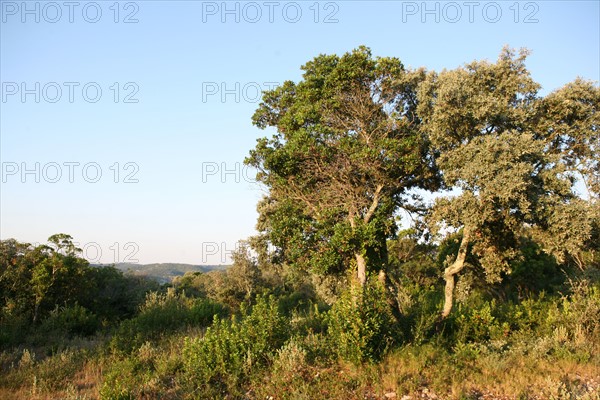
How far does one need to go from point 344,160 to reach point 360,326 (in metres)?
5.63

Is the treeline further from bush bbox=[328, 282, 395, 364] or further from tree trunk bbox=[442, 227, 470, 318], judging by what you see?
tree trunk bbox=[442, 227, 470, 318]

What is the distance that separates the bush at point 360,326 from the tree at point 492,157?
334 cm

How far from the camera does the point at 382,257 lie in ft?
40.1

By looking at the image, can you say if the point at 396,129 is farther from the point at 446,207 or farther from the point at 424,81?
the point at 446,207

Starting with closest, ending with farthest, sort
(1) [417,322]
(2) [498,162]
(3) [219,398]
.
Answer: (3) [219,398] < (2) [498,162] < (1) [417,322]

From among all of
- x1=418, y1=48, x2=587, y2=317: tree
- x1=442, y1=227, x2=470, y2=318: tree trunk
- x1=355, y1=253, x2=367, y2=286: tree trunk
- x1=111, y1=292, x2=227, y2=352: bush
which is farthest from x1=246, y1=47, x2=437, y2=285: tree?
x1=111, y1=292, x2=227, y2=352: bush

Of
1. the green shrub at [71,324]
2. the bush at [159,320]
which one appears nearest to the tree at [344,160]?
the bush at [159,320]

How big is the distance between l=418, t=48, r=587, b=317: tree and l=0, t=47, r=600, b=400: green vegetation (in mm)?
50

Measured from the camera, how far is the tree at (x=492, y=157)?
9.69 meters

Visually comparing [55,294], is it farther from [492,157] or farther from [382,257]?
[492,157]

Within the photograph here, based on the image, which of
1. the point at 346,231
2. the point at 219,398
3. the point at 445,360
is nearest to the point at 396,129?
the point at 346,231

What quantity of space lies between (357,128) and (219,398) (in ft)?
29.3

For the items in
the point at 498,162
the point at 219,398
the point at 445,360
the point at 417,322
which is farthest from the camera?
the point at 417,322

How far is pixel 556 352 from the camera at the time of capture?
8992mm
